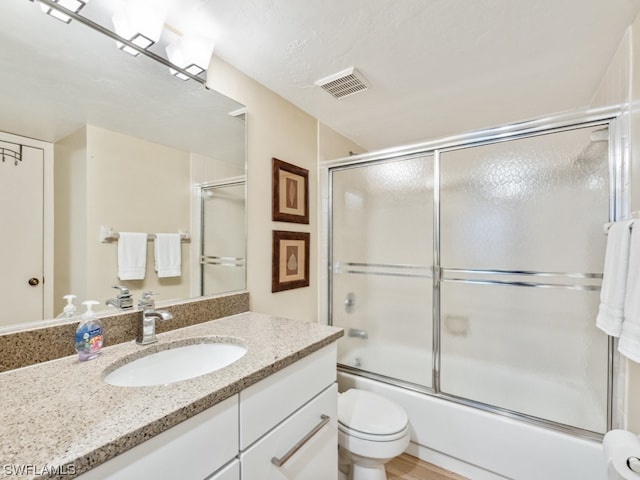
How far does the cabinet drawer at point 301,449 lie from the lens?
0.81m

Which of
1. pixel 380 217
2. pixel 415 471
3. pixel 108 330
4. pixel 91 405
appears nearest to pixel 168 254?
pixel 108 330

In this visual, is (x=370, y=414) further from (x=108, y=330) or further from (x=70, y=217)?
(x=70, y=217)

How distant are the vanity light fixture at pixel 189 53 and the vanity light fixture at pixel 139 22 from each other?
0.41 feet

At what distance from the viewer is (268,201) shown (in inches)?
66.5

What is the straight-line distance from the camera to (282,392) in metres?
0.91

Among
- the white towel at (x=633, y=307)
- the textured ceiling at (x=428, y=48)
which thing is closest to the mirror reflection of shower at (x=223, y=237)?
the textured ceiling at (x=428, y=48)

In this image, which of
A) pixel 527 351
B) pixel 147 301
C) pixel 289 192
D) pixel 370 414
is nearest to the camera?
pixel 147 301

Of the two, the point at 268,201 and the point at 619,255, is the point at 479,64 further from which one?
the point at 268,201

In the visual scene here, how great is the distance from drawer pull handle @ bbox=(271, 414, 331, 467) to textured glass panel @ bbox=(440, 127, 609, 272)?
1161 millimetres

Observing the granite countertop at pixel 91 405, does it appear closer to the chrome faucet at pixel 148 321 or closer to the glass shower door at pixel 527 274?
the chrome faucet at pixel 148 321

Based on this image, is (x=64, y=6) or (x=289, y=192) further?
(x=289, y=192)

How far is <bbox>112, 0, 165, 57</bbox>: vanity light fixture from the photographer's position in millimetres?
1035

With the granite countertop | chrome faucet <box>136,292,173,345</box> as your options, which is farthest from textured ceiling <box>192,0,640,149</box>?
the granite countertop

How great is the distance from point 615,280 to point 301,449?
4.42ft
